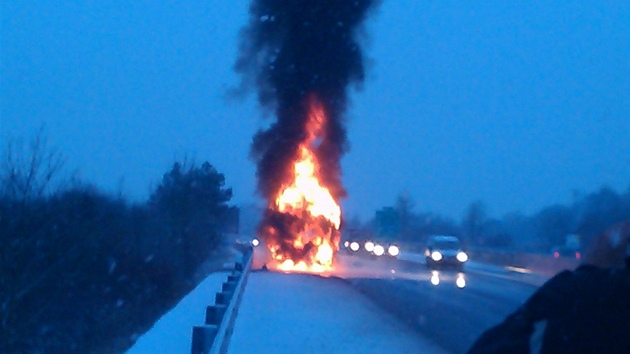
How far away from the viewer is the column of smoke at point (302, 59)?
1451 inches

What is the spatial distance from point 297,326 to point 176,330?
1856 millimetres

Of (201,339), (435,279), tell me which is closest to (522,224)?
(435,279)

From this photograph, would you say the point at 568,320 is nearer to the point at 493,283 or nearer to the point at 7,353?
the point at 7,353

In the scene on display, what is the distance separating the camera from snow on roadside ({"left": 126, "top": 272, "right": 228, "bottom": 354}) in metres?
11.5

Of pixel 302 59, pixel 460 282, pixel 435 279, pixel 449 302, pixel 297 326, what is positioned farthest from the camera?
pixel 302 59

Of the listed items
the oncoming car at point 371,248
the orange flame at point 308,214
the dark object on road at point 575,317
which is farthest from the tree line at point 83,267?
the dark object on road at point 575,317

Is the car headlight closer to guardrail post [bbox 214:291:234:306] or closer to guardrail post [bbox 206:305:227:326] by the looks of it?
guardrail post [bbox 214:291:234:306]

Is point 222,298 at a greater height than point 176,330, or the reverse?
point 222,298

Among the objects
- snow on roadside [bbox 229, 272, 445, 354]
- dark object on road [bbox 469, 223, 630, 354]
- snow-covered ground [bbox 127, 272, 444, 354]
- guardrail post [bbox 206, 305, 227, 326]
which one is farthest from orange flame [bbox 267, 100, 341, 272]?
dark object on road [bbox 469, 223, 630, 354]

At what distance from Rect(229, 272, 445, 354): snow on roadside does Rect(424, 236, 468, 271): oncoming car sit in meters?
20.0

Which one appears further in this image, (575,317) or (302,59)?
(302,59)

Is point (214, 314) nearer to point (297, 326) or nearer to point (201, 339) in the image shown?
point (201, 339)

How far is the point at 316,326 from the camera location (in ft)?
46.5

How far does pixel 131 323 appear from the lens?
109ft
